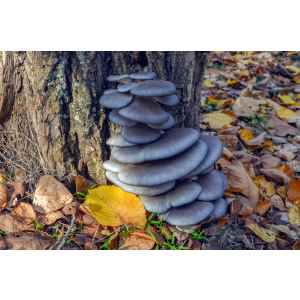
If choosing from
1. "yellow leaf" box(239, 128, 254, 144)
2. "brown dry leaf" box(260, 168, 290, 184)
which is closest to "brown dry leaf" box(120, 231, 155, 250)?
"brown dry leaf" box(260, 168, 290, 184)

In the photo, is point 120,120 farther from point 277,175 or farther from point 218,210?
point 277,175

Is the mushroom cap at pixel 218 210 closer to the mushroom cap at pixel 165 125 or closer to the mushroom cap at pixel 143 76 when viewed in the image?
the mushroom cap at pixel 165 125

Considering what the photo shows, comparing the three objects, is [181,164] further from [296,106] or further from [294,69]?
[294,69]

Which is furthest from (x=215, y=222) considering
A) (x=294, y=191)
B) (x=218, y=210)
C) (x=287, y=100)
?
(x=287, y=100)

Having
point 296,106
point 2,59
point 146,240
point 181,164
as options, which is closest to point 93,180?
point 146,240

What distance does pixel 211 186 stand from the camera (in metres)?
1.78

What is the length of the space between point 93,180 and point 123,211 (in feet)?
0.93

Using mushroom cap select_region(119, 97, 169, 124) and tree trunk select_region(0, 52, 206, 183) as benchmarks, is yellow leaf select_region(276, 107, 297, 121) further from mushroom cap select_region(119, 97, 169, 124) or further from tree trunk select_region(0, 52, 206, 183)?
mushroom cap select_region(119, 97, 169, 124)

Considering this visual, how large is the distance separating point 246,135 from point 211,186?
0.89 metres

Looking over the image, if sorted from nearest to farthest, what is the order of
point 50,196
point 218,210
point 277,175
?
point 218,210
point 50,196
point 277,175

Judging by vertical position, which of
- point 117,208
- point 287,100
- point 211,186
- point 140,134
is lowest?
point 117,208

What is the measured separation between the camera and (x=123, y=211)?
1.81 meters

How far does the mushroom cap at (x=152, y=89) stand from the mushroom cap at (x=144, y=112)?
72 millimetres

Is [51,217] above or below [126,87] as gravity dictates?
below
